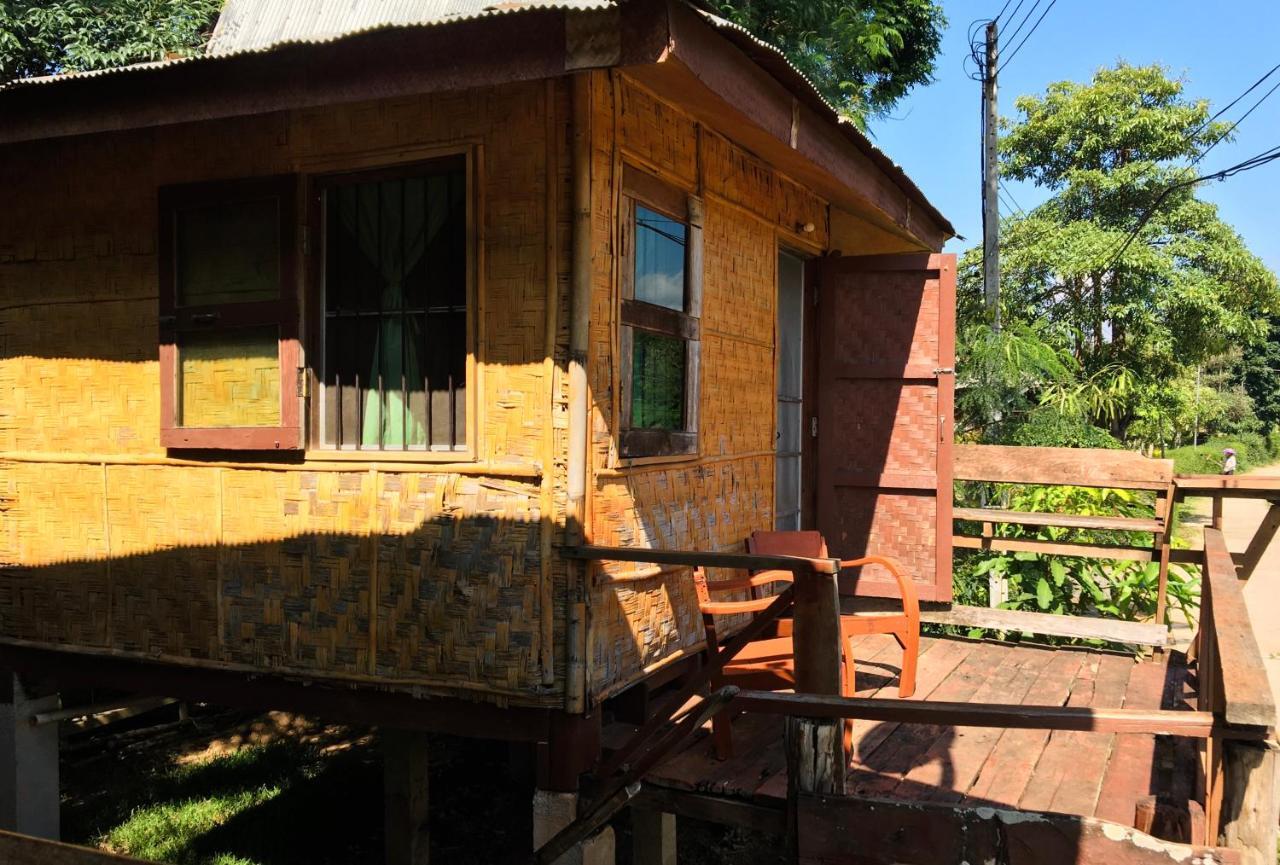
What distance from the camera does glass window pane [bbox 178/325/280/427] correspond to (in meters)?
4.36

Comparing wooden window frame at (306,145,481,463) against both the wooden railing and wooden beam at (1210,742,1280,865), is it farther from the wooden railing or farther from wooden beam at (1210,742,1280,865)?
wooden beam at (1210,742,1280,865)

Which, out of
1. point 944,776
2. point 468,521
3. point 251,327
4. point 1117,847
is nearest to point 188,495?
point 251,327

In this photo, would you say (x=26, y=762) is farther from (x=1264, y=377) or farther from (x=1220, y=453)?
(x=1264, y=377)

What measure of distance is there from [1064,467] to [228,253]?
529cm

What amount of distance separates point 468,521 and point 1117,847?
245 cm

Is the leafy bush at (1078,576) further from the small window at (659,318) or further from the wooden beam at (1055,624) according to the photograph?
the small window at (659,318)

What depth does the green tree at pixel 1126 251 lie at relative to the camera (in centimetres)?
1967

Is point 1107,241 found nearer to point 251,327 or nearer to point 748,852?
point 748,852

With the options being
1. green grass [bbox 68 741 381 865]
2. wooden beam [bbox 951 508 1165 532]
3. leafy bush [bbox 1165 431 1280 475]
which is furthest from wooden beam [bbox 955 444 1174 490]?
leafy bush [bbox 1165 431 1280 475]

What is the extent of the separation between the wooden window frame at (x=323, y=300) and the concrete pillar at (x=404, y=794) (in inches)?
79.9

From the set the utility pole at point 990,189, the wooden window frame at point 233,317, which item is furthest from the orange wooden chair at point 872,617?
the utility pole at point 990,189

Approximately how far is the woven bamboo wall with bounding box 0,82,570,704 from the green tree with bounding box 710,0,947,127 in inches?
333

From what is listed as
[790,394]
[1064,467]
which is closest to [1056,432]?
[1064,467]

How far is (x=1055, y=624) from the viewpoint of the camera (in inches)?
255
